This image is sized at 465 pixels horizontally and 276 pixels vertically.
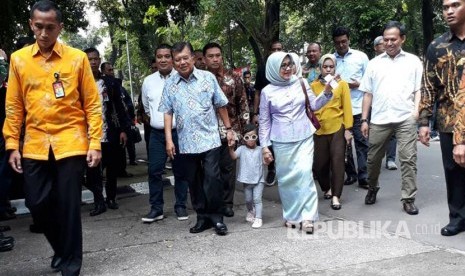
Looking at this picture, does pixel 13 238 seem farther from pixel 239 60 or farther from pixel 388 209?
pixel 239 60

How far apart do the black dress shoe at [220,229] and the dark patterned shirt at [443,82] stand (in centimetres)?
203

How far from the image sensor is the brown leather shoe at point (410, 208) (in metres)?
5.36

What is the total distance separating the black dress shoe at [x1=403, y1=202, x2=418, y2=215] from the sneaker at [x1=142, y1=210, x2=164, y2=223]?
2564 millimetres

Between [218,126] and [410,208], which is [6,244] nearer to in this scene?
[218,126]

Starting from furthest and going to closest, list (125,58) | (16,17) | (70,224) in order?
1. (125,58)
2. (16,17)
3. (70,224)

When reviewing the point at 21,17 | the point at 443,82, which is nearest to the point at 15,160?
the point at 443,82

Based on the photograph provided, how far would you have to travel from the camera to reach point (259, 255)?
430cm

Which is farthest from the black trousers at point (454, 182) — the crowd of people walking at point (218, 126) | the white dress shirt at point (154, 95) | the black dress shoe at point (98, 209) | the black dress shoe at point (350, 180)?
the black dress shoe at point (98, 209)

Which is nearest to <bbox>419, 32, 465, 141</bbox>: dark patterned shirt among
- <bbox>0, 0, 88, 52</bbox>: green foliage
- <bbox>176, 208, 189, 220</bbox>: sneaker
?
<bbox>176, 208, 189, 220</bbox>: sneaker

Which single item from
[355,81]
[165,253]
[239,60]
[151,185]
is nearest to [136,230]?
[151,185]

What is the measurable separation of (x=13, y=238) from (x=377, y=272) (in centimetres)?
337

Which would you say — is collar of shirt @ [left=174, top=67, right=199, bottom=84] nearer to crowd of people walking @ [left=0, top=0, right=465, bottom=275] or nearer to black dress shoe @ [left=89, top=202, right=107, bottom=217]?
crowd of people walking @ [left=0, top=0, right=465, bottom=275]

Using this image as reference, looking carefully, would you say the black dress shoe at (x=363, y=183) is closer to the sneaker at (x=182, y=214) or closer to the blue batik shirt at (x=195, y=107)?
the sneaker at (x=182, y=214)

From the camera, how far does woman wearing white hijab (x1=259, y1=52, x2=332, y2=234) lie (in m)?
5.01
